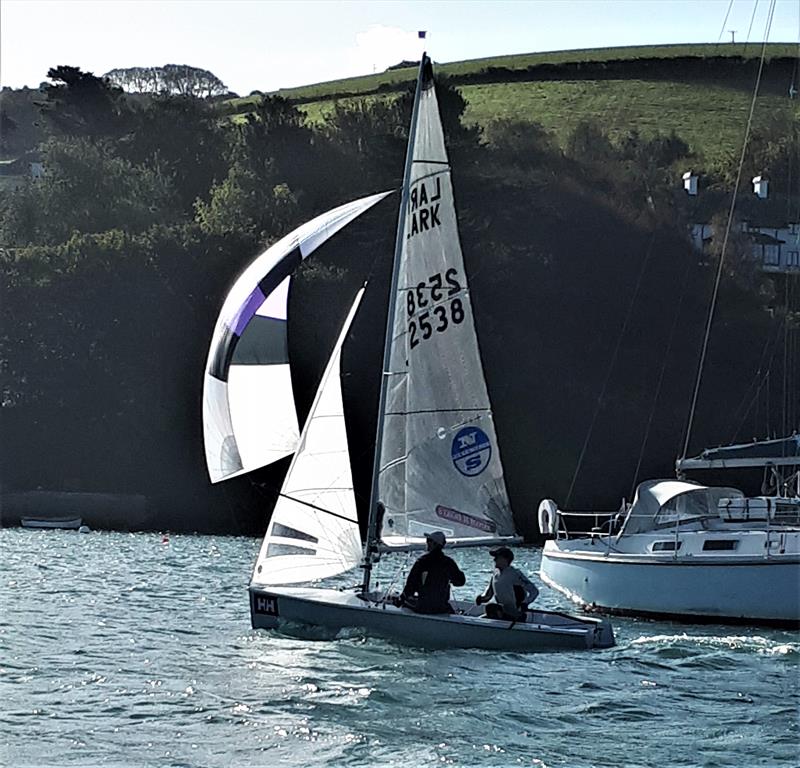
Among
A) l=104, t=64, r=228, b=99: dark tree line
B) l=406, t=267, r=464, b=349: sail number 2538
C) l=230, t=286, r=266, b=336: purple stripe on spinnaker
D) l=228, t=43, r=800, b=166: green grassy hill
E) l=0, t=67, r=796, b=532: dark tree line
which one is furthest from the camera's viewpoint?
l=104, t=64, r=228, b=99: dark tree line

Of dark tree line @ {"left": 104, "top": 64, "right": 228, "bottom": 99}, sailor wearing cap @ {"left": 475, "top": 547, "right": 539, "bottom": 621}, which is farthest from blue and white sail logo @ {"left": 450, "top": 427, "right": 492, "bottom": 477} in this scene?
dark tree line @ {"left": 104, "top": 64, "right": 228, "bottom": 99}

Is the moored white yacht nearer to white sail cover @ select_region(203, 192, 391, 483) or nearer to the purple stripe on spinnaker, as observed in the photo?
white sail cover @ select_region(203, 192, 391, 483)

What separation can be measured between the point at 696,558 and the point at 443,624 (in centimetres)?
764

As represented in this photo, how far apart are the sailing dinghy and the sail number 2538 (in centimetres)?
1

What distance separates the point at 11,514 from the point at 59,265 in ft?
48.1

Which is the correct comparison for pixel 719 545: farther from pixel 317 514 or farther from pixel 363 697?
pixel 363 697

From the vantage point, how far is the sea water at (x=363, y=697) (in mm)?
14430

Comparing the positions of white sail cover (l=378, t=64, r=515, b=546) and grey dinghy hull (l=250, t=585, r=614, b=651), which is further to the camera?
white sail cover (l=378, t=64, r=515, b=546)

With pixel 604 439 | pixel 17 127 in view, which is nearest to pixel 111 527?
pixel 604 439

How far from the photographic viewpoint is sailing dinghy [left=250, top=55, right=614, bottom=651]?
20281 mm

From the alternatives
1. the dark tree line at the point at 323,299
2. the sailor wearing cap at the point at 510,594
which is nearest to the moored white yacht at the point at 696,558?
the sailor wearing cap at the point at 510,594

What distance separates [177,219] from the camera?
258ft

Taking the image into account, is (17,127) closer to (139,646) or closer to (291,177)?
(291,177)

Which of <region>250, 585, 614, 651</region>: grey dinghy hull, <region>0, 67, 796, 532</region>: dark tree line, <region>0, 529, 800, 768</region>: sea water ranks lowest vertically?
<region>0, 529, 800, 768</region>: sea water
